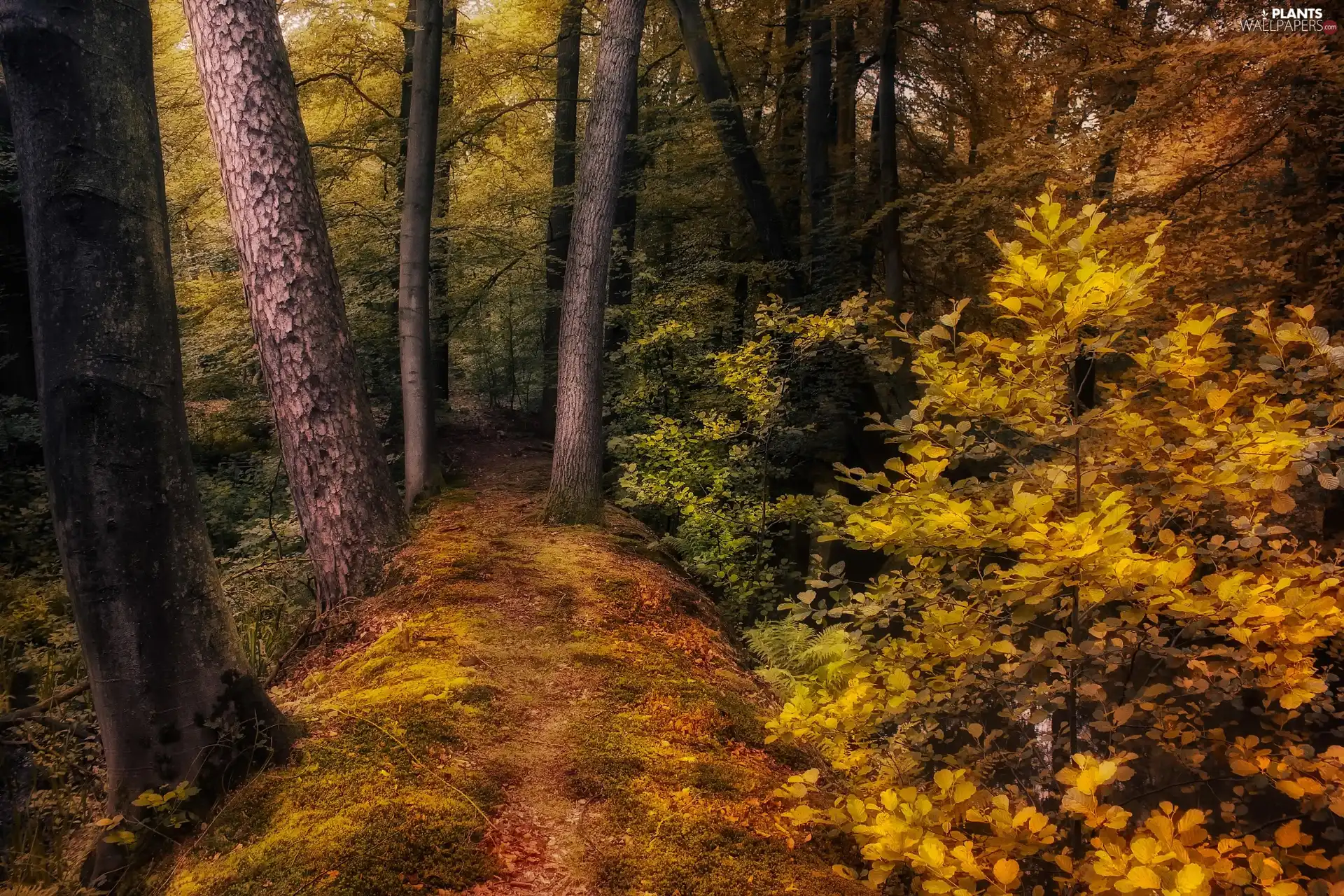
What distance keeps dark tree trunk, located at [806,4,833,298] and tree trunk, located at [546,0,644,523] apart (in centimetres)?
447

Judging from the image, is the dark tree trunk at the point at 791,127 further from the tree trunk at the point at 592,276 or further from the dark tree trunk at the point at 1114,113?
the tree trunk at the point at 592,276

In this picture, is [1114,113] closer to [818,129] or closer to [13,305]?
[818,129]

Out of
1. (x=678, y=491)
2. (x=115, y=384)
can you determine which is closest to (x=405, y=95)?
(x=678, y=491)

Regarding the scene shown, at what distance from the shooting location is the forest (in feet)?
6.81

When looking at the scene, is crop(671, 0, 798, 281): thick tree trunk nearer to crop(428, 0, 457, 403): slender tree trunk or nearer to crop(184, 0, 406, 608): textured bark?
crop(428, 0, 457, 403): slender tree trunk

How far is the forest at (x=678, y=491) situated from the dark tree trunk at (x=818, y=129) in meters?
0.06

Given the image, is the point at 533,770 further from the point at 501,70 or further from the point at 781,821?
the point at 501,70

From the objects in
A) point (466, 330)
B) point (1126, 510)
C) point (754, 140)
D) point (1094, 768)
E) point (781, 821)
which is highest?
point (754, 140)

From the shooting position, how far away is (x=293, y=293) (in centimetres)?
457

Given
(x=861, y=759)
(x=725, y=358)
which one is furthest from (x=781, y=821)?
(x=725, y=358)

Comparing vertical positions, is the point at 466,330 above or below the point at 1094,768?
above

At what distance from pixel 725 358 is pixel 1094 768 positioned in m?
5.42

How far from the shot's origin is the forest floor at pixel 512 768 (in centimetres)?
224

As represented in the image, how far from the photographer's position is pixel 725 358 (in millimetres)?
6832
